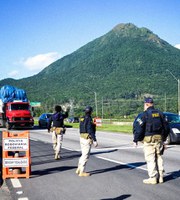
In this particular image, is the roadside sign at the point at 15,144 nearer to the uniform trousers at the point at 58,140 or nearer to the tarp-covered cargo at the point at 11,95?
the uniform trousers at the point at 58,140

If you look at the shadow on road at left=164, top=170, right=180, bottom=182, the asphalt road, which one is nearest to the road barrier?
the asphalt road

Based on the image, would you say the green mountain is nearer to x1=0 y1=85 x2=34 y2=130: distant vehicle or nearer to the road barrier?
x1=0 y1=85 x2=34 y2=130: distant vehicle

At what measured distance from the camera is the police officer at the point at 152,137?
28.2ft

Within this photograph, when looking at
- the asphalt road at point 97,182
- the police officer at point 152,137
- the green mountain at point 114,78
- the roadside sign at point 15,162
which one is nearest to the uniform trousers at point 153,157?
the police officer at point 152,137

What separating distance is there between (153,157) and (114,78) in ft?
479

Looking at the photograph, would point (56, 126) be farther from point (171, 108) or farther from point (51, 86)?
point (51, 86)

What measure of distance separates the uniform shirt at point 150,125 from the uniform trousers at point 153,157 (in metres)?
Result: 0.22

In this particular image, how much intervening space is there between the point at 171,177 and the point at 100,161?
12.2ft

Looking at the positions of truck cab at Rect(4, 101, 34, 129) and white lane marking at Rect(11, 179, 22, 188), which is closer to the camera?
white lane marking at Rect(11, 179, 22, 188)

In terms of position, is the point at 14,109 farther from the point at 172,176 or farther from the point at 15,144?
the point at 172,176

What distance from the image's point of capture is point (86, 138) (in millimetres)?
9992

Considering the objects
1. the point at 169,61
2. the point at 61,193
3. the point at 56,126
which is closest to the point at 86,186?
the point at 61,193

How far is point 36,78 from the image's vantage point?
175500 millimetres

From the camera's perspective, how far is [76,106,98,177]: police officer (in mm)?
9867
